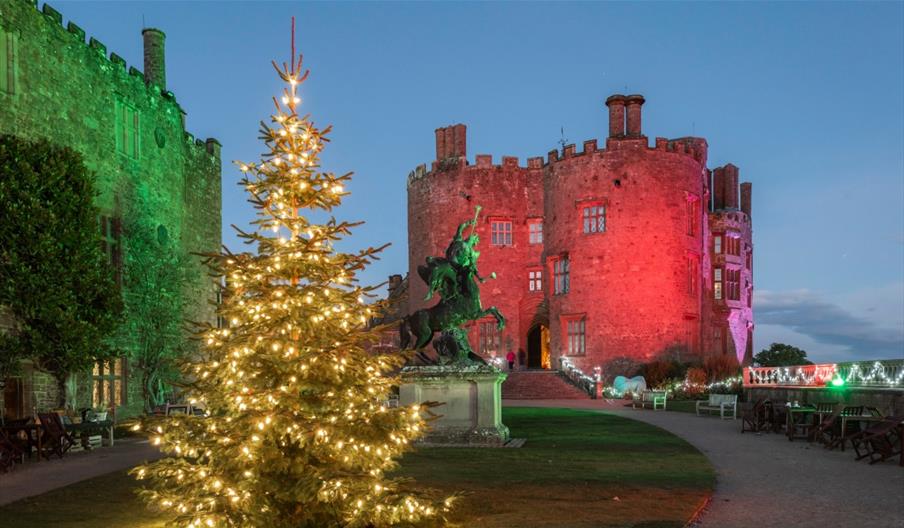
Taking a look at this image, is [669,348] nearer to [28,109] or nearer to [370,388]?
[28,109]

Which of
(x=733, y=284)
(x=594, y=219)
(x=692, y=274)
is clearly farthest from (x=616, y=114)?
(x=733, y=284)

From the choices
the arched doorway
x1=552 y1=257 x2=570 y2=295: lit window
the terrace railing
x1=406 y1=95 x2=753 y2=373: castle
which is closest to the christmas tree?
the terrace railing

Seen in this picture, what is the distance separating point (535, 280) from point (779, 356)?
20471mm

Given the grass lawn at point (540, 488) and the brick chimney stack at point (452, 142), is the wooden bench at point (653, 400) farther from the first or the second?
the brick chimney stack at point (452, 142)

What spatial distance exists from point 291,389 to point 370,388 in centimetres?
65

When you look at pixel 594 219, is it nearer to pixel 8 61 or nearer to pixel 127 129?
pixel 127 129

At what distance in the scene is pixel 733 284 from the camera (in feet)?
142

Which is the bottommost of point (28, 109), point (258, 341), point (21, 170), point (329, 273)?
point (258, 341)

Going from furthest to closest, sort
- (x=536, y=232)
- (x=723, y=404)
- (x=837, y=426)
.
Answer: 1. (x=536, y=232)
2. (x=723, y=404)
3. (x=837, y=426)

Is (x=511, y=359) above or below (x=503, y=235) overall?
below

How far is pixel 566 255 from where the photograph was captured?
3859 cm

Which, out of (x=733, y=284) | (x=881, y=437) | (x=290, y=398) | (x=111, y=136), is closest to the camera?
(x=290, y=398)

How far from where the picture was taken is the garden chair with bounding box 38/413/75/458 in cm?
1338

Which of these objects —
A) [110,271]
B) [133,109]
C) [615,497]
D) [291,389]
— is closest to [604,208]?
[133,109]
